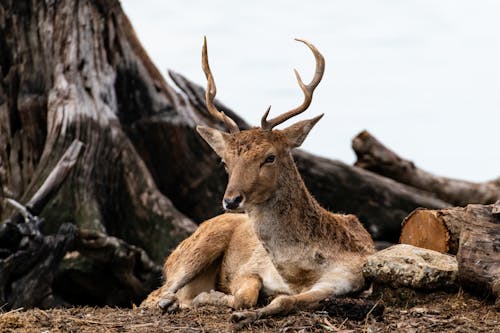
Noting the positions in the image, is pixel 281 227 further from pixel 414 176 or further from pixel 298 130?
pixel 414 176

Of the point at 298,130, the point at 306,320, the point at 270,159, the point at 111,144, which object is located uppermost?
the point at 298,130

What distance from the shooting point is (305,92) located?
8.32 meters

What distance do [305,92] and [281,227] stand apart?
4.15 feet

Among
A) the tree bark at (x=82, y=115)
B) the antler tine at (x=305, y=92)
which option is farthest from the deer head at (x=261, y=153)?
the tree bark at (x=82, y=115)

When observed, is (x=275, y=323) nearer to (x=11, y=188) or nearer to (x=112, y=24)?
(x=11, y=188)

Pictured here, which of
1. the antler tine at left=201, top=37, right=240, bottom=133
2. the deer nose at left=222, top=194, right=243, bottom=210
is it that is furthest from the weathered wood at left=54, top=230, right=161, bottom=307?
the deer nose at left=222, top=194, right=243, bottom=210

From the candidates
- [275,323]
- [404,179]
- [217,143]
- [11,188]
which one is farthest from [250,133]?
[404,179]

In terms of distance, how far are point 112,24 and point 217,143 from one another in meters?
7.49

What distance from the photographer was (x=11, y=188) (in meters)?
14.5

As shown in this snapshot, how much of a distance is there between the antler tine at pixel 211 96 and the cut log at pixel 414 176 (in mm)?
7302

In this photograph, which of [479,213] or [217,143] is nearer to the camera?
[479,213]

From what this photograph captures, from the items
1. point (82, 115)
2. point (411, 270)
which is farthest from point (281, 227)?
point (82, 115)

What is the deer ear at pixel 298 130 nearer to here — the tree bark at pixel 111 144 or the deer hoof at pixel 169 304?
the deer hoof at pixel 169 304

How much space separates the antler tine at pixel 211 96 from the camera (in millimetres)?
8383
